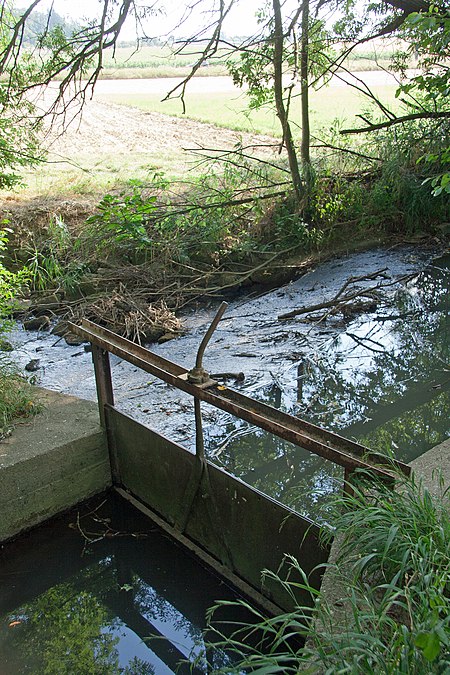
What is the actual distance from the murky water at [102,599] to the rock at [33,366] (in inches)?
106

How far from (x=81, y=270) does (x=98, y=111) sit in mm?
12014

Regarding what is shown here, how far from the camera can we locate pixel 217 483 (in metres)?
4.17

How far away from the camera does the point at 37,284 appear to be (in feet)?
30.7

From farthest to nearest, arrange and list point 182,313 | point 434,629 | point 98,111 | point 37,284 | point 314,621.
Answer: point 98,111
point 37,284
point 182,313
point 314,621
point 434,629

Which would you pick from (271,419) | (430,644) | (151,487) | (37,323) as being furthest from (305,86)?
(430,644)

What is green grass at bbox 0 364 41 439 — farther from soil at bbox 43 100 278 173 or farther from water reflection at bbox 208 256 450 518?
soil at bbox 43 100 278 173

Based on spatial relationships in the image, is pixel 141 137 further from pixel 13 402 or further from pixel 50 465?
pixel 50 465

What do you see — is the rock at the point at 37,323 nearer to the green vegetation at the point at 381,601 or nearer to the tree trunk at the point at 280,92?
the tree trunk at the point at 280,92

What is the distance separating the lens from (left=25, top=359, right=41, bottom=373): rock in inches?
285

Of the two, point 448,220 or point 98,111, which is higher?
point 98,111

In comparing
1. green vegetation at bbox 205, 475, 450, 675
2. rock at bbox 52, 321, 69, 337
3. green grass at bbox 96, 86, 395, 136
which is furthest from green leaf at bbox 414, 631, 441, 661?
green grass at bbox 96, 86, 395, 136

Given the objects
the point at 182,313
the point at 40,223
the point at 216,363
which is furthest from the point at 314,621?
the point at 40,223

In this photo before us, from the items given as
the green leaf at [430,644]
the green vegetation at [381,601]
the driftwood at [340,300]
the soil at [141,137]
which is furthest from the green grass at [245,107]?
the green leaf at [430,644]

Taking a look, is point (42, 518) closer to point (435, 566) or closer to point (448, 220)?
point (435, 566)
